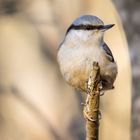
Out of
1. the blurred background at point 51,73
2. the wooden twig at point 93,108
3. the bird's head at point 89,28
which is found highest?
the bird's head at point 89,28

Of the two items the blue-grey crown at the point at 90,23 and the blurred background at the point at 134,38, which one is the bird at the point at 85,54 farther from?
the blurred background at the point at 134,38

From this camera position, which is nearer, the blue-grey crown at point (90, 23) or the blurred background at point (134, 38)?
the blue-grey crown at point (90, 23)

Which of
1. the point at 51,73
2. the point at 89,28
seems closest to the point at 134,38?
the point at 51,73

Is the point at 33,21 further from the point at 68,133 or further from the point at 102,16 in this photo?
the point at 68,133

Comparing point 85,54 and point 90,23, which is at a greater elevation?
point 90,23

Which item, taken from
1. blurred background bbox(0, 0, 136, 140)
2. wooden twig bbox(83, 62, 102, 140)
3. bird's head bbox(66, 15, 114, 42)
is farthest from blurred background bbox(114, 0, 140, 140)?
wooden twig bbox(83, 62, 102, 140)

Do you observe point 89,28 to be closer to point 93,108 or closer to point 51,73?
point 93,108

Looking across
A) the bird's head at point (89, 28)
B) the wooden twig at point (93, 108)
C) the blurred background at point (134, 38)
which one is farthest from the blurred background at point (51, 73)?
the wooden twig at point (93, 108)
